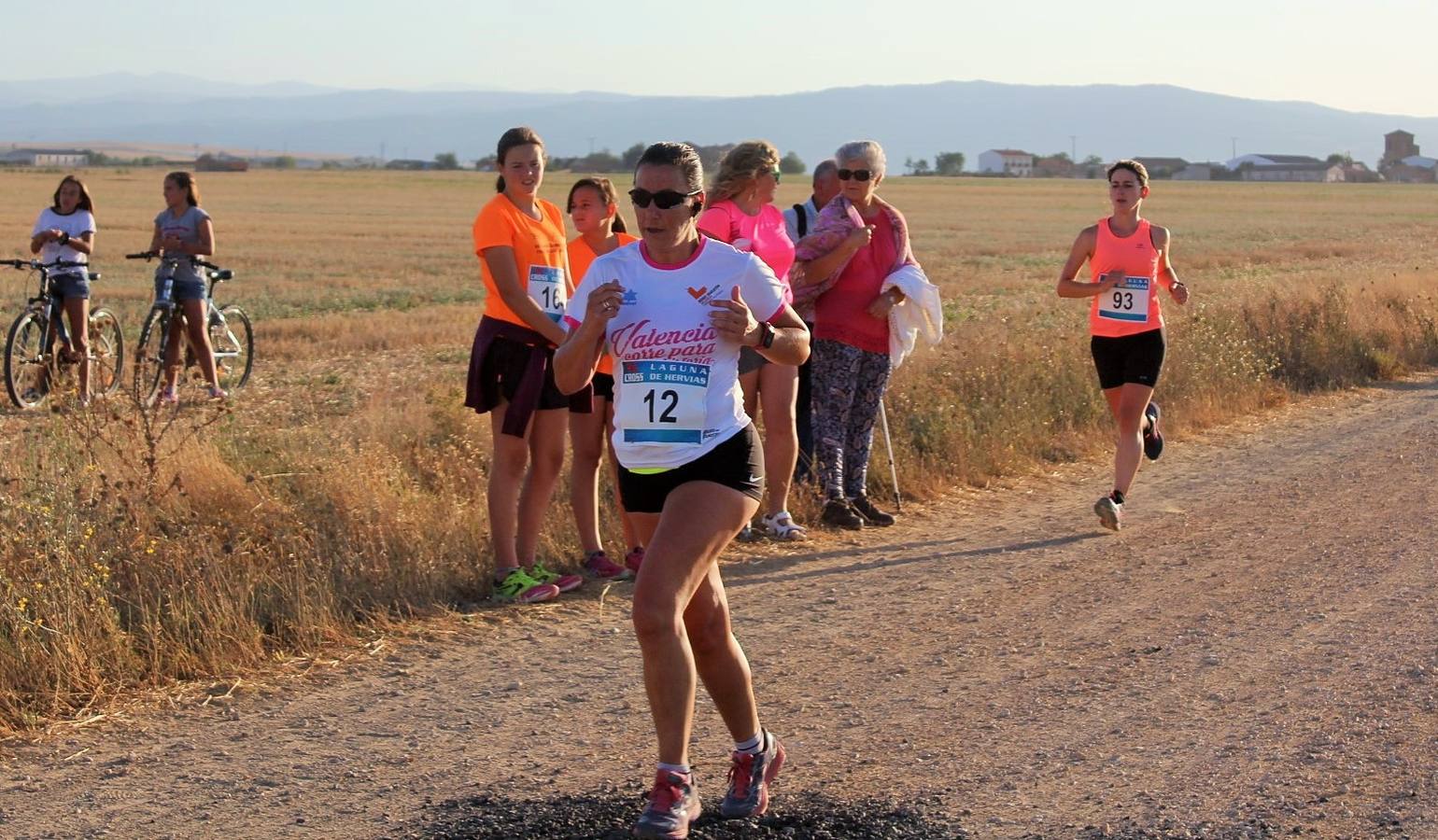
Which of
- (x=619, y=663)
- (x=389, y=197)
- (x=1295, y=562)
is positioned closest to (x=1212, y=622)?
(x=1295, y=562)

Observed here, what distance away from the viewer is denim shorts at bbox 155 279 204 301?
12734 mm

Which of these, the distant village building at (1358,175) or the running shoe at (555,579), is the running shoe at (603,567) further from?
the distant village building at (1358,175)

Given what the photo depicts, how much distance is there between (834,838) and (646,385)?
1327 mm

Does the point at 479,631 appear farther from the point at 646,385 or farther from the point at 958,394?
the point at 958,394

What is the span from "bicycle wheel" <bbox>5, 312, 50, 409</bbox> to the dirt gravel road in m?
6.93

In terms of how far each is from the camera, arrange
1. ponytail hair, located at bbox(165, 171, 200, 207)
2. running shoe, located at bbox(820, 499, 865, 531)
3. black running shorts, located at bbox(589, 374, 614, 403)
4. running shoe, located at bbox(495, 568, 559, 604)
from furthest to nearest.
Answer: ponytail hair, located at bbox(165, 171, 200, 207) < running shoe, located at bbox(820, 499, 865, 531) < black running shorts, located at bbox(589, 374, 614, 403) < running shoe, located at bbox(495, 568, 559, 604)

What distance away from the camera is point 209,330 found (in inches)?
532

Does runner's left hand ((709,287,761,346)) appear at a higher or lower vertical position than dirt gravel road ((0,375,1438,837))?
higher

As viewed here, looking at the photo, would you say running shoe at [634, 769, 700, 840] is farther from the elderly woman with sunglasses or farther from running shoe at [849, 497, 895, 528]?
running shoe at [849, 497, 895, 528]

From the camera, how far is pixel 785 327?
4.66m

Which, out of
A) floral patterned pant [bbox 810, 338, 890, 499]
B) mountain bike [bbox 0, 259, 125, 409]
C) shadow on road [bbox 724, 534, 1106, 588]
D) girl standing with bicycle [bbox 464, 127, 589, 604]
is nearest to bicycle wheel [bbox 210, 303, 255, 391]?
mountain bike [bbox 0, 259, 125, 409]

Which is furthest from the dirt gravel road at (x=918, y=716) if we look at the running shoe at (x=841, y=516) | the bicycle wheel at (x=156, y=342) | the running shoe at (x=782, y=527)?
the bicycle wheel at (x=156, y=342)

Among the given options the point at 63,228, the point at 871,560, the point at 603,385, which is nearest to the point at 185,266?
the point at 63,228

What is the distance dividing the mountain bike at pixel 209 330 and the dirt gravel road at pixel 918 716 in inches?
260
